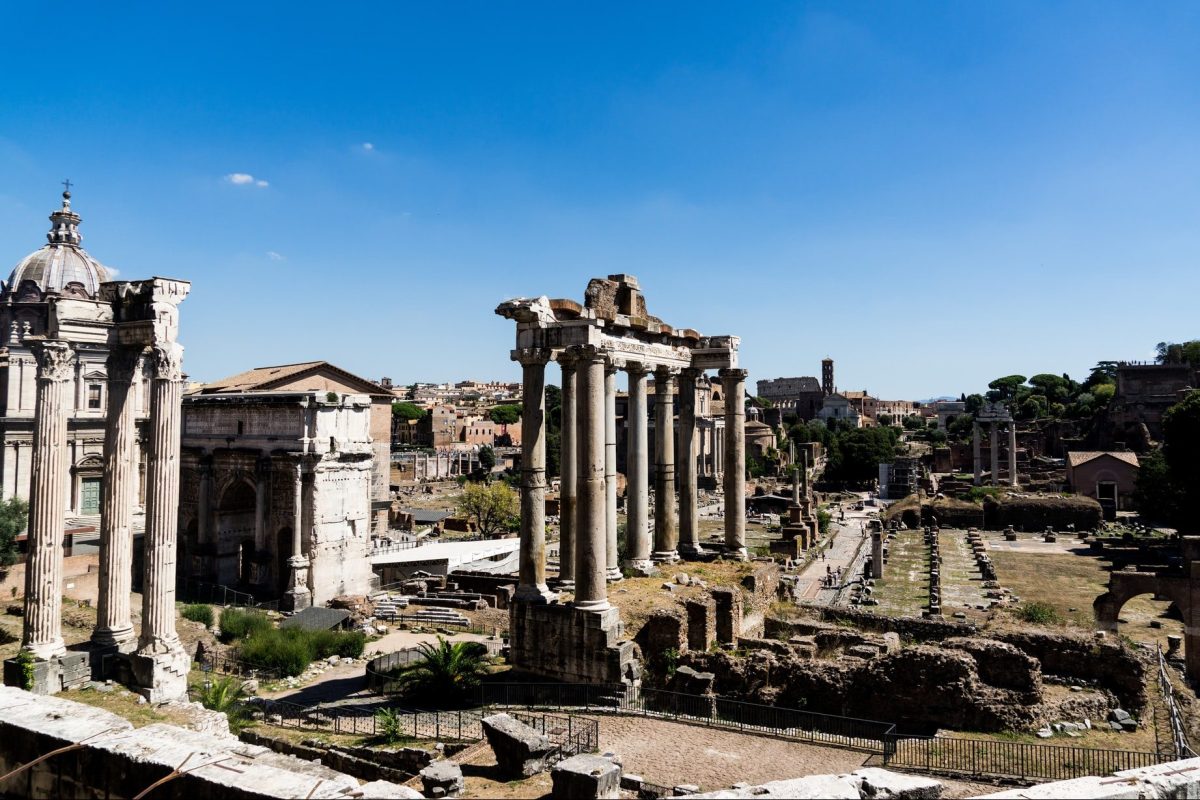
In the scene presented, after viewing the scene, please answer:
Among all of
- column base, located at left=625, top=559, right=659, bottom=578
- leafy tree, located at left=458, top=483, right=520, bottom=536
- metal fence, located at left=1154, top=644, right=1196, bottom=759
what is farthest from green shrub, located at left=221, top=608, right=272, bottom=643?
leafy tree, located at left=458, top=483, right=520, bottom=536

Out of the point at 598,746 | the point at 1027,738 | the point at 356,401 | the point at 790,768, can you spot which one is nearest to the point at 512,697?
the point at 598,746

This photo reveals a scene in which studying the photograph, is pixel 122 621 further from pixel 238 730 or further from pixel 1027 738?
pixel 1027 738

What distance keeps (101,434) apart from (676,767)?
3653 centimetres

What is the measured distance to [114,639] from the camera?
15.8 metres

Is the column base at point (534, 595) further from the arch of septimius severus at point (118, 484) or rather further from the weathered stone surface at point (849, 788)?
the weathered stone surface at point (849, 788)

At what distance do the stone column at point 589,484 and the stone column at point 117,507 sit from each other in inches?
355

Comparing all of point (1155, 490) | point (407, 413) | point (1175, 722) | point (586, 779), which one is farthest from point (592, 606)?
point (407, 413)

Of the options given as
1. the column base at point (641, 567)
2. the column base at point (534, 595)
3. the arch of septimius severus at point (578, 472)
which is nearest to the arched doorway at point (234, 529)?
the column base at point (641, 567)

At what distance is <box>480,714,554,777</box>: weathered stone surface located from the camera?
11.8m

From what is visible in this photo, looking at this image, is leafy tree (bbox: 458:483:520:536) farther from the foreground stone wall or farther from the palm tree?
the foreground stone wall

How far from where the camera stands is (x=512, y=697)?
16266 millimetres

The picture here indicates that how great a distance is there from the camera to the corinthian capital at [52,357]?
1548cm

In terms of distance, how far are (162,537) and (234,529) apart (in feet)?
82.1

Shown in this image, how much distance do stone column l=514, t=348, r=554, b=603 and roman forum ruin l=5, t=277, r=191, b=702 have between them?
6.94 m
